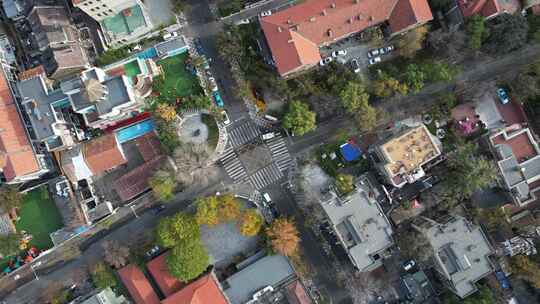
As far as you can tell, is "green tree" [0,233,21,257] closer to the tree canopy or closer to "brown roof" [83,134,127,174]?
"brown roof" [83,134,127,174]

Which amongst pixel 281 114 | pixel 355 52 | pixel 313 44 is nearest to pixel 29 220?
pixel 281 114

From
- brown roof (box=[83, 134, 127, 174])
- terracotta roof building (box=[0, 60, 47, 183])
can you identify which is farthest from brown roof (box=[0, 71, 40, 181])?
brown roof (box=[83, 134, 127, 174])

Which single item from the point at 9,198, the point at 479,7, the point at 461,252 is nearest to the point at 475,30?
the point at 479,7

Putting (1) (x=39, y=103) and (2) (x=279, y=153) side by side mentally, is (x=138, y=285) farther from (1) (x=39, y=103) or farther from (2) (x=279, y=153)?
(1) (x=39, y=103)

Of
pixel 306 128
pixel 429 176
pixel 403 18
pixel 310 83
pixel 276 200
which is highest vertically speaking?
pixel 403 18

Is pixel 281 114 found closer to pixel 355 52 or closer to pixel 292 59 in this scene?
pixel 292 59
